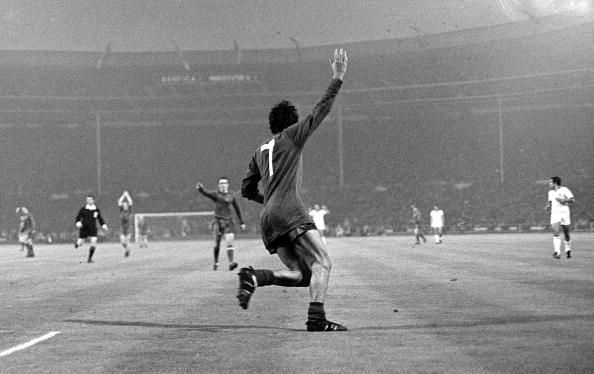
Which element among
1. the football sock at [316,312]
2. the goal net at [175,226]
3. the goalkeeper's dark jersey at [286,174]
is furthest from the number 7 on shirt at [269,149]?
the goal net at [175,226]

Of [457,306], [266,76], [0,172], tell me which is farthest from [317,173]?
[457,306]

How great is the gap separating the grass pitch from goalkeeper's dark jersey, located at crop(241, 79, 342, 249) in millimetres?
1076

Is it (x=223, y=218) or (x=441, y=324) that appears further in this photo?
(x=223, y=218)

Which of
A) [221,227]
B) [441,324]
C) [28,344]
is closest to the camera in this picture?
[28,344]

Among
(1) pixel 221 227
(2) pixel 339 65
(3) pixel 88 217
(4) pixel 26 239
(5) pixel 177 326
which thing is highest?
(2) pixel 339 65

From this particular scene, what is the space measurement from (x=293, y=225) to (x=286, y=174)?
1.77ft

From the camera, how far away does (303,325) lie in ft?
27.3

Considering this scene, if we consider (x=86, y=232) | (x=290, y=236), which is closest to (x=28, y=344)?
(x=290, y=236)

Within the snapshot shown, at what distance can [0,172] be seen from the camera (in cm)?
6028

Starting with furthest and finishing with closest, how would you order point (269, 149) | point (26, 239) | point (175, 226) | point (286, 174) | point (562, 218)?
point (175, 226) → point (26, 239) → point (562, 218) → point (269, 149) → point (286, 174)

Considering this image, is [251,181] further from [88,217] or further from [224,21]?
[224,21]

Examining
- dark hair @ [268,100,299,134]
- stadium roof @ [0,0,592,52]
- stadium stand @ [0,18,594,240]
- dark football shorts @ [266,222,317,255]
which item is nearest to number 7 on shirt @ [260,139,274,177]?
dark hair @ [268,100,299,134]

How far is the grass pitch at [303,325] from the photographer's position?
19.4 ft

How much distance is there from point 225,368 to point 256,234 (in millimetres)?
47873
